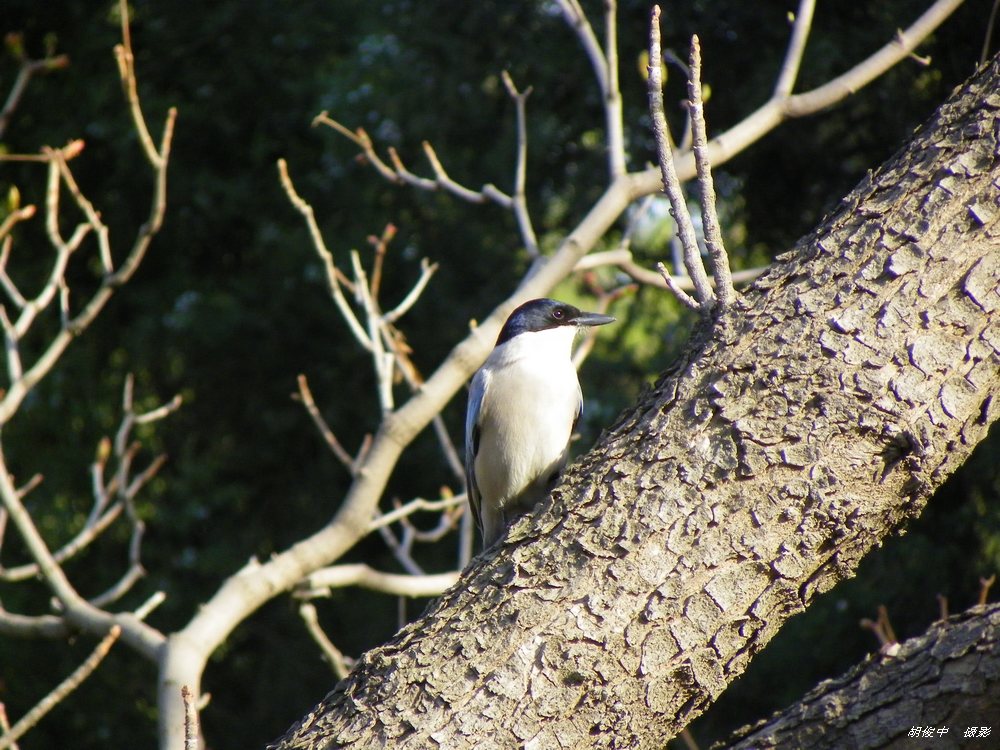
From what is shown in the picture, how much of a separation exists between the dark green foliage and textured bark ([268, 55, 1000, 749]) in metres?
5.10

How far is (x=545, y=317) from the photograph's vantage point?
184 inches

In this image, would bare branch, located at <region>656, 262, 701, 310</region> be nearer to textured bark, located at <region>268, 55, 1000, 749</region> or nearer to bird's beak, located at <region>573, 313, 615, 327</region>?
textured bark, located at <region>268, 55, 1000, 749</region>

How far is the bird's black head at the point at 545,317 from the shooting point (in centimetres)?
465

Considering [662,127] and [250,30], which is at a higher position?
[250,30]

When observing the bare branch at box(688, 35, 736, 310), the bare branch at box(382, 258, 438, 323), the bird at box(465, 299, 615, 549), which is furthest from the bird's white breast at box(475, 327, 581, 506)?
the bare branch at box(688, 35, 736, 310)

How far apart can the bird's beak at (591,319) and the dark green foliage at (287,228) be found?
8.27 ft

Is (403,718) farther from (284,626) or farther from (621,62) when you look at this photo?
(284,626)

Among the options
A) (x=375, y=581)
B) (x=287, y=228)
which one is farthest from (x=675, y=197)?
(x=287, y=228)

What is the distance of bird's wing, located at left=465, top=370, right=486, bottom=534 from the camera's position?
15.3 feet

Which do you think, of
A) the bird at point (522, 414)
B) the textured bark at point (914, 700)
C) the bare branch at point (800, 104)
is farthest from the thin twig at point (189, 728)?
the bare branch at point (800, 104)

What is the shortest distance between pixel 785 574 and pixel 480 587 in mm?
574

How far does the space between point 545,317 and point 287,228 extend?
4568 mm

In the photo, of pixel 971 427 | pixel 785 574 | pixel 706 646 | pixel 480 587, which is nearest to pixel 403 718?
pixel 480 587

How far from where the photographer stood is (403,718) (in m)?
1.95
